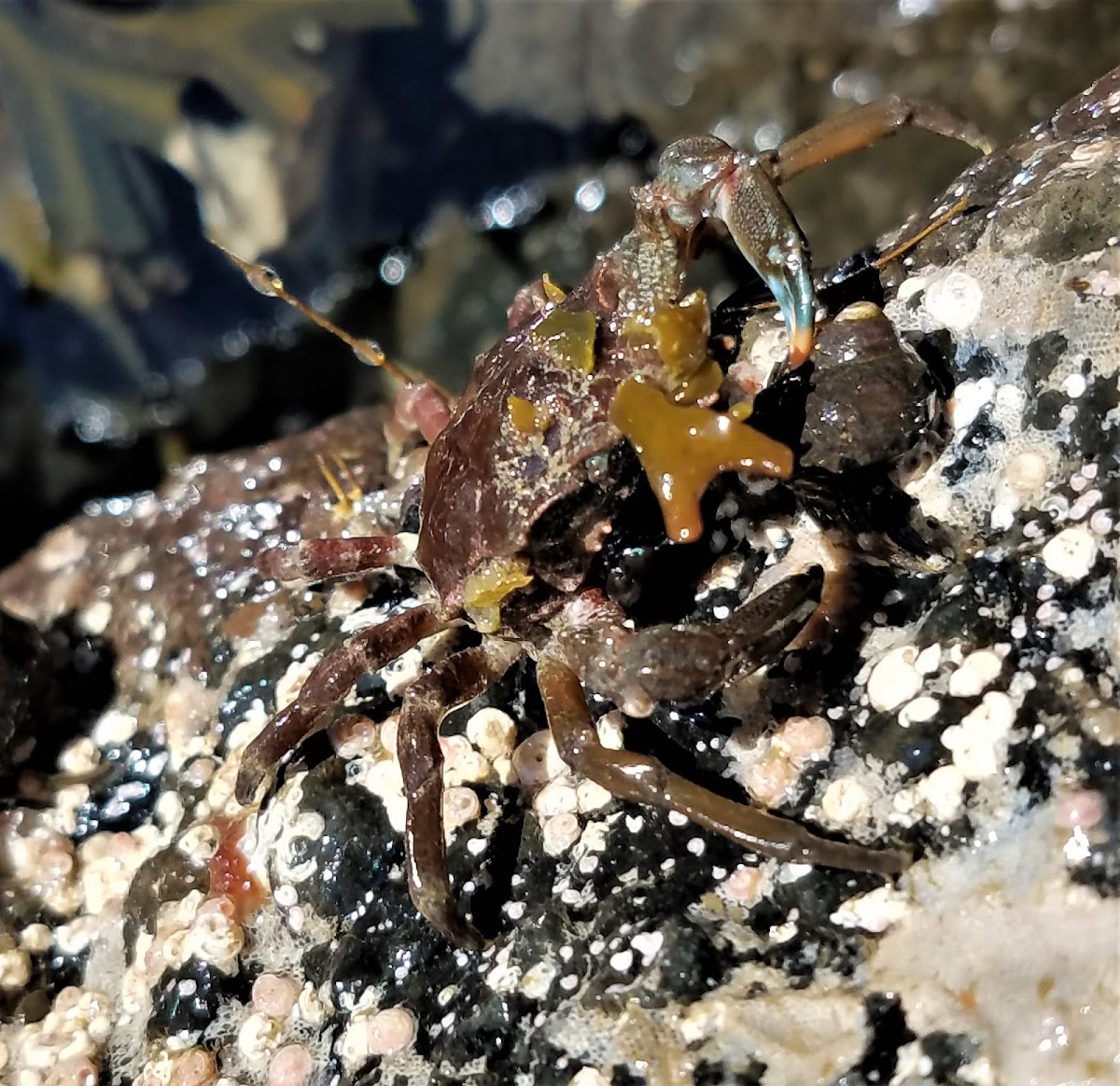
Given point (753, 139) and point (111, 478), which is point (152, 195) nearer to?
point (111, 478)

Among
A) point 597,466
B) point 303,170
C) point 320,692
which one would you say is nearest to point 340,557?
point 320,692

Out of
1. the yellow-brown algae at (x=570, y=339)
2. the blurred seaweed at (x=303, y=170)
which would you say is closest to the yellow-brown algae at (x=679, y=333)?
the yellow-brown algae at (x=570, y=339)

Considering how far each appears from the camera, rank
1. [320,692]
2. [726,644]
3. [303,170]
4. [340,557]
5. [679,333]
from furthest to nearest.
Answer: [303,170] < [340,557] < [320,692] < [679,333] < [726,644]

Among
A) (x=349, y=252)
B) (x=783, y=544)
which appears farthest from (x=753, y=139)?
(x=783, y=544)

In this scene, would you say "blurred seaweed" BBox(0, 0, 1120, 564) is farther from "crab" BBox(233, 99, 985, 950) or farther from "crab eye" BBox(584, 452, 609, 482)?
"crab eye" BBox(584, 452, 609, 482)

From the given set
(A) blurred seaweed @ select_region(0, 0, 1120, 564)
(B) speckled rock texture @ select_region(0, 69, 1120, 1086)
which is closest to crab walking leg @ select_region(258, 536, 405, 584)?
(B) speckled rock texture @ select_region(0, 69, 1120, 1086)

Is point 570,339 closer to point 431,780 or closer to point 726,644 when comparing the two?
point 726,644

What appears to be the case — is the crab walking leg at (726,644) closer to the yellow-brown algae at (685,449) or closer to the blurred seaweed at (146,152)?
the yellow-brown algae at (685,449)
